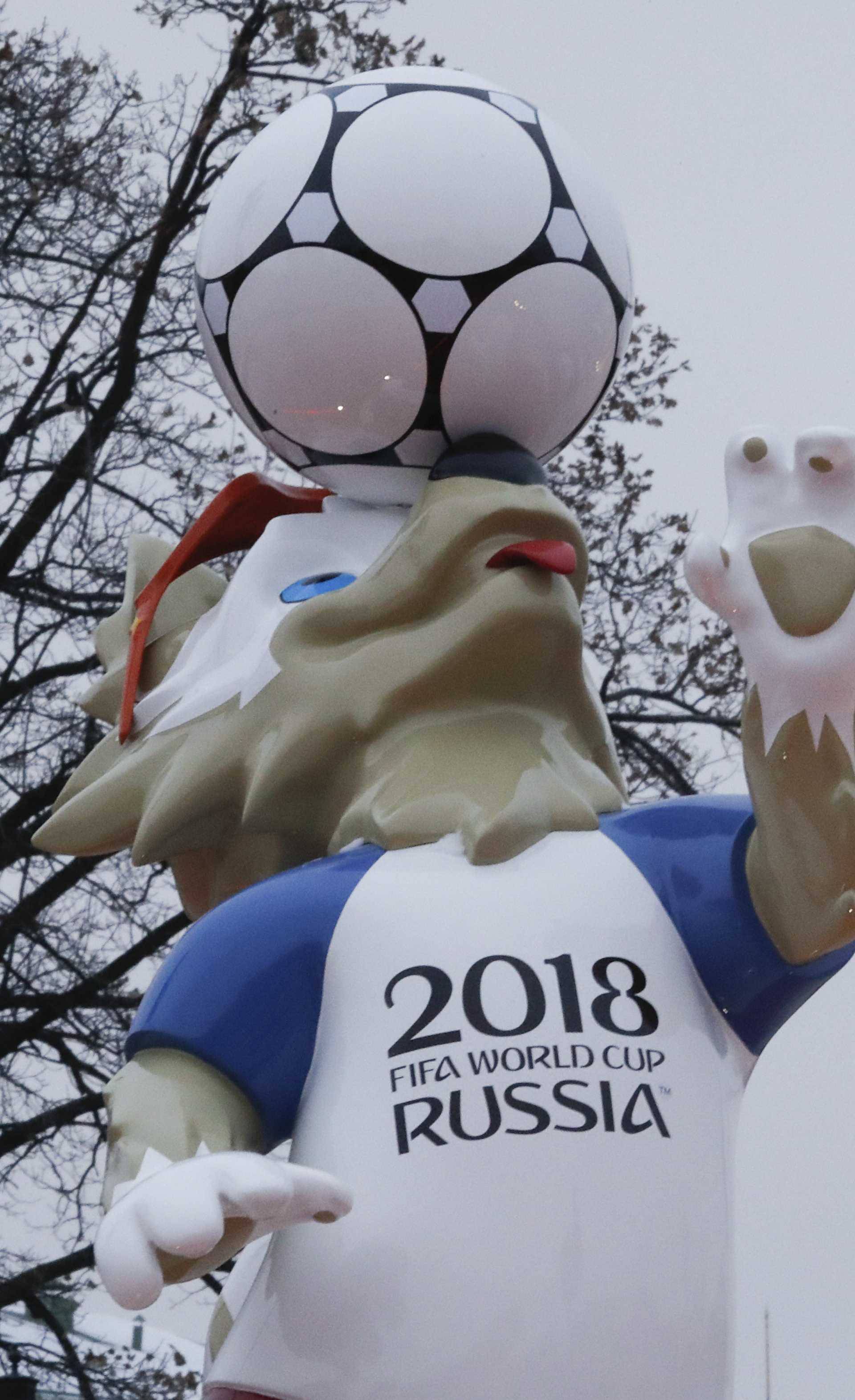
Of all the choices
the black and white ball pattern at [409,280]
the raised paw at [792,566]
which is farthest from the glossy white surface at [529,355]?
the raised paw at [792,566]

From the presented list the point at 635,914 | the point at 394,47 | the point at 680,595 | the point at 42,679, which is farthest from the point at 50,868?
the point at 635,914

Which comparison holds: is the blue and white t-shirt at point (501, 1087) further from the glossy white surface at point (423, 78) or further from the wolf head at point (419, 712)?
the glossy white surface at point (423, 78)

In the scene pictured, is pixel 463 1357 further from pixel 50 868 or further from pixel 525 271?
pixel 50 868

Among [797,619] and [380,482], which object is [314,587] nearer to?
[380,482]

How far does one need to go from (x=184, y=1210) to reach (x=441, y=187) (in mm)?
1683

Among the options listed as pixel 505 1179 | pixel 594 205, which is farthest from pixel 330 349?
pixel 505 1179

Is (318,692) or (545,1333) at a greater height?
(318,692)

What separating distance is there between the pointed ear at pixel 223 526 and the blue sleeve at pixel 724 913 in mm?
963

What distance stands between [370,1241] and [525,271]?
152cm

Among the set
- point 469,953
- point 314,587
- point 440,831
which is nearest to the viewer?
point 469,953

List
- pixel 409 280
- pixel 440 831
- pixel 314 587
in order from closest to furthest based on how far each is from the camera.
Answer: pixel 440 831, pixel 409 280, pixel 314 587

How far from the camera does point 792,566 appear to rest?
2.71m

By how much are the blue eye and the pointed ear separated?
24 cm

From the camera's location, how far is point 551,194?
3.50 meters
